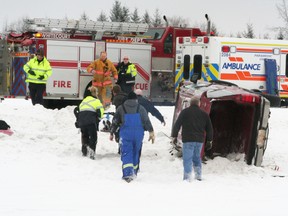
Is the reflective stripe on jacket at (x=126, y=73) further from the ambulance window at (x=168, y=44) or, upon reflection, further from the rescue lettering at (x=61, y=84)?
the ambulance window at (x=168, y=44)

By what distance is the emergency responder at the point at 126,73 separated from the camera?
19.8 meters

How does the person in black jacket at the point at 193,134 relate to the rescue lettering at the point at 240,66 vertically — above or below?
below

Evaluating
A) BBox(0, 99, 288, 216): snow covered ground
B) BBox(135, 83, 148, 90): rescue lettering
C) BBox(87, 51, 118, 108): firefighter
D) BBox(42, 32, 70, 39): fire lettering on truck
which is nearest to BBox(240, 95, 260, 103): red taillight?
BBox(0, 99, 288, 216): snow covered ground

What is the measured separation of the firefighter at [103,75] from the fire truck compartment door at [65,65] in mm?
1476

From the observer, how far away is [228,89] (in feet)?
40.9

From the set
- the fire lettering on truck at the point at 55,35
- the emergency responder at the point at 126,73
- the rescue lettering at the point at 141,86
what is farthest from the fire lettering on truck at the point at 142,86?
the fire lettering on truck at the point at 55,35

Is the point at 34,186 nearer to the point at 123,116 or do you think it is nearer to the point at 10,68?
the point at 123,116

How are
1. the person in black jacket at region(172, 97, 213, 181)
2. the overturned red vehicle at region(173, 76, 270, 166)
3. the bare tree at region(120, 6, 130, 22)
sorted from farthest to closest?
the bare tree at region(120, 6, 130, 22)
the overturned red vehicle at region(173, 76, 270, 166)
the person in black jacket at region(172, 97, 213, 181)

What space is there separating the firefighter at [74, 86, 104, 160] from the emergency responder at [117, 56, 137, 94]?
660 centimetres

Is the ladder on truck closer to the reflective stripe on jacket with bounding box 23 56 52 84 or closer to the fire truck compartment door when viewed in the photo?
the fire truck compartment door

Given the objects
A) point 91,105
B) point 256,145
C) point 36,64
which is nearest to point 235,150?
point 256,145

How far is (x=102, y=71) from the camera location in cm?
1891

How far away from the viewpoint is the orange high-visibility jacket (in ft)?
61.7

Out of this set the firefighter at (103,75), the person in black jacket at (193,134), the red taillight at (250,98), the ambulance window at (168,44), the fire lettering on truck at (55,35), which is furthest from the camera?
the ambulance window at (168,44)
